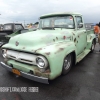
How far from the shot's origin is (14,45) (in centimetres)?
343

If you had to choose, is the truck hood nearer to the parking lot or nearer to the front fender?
the front fender

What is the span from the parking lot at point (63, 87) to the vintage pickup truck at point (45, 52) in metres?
0.39

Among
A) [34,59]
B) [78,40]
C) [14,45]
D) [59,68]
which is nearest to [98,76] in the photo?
[78,40]

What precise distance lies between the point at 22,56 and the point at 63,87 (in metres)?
1.35

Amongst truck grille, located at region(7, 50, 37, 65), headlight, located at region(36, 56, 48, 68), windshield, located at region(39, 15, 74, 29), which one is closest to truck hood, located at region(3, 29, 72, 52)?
truck grille, located at region(7, 50, 37, 65)

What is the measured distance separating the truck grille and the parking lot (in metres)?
0.73

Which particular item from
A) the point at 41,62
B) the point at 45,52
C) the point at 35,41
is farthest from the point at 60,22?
the point at 41,62

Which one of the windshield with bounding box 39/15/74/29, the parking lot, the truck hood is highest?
the windshield with bounding box 39/15/74/29

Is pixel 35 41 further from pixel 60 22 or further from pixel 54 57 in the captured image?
pixel 60 22

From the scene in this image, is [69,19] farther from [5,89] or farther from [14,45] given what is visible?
[5,89]

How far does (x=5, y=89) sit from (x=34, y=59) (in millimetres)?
1159

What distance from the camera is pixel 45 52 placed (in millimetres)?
2717

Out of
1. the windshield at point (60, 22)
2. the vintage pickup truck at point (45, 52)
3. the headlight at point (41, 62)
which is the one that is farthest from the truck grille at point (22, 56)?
the windshield at point (60, 22)

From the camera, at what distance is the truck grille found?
2.92 m
